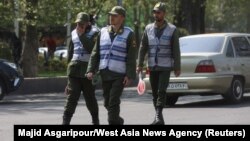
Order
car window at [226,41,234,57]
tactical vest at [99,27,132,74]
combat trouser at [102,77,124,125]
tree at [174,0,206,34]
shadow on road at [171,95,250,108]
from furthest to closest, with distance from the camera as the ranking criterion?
tree at [174,0,206,34] → car window at [226,41,234,57] → shadow on road at [171,95,250,108] → tactical vest at [99,27,132,74] → combat trouser at [102,77,124,125]

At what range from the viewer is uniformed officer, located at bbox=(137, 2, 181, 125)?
1043cm

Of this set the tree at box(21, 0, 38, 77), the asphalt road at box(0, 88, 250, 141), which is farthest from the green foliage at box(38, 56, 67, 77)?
the asphalt road at box(0, 88, 250, 141)

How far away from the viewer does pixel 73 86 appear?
978 cm

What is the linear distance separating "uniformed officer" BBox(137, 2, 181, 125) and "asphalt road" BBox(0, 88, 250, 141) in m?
0.94

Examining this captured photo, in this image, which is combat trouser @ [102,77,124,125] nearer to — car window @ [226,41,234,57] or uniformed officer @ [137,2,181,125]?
uniformed officer @ [137,2,181,125]

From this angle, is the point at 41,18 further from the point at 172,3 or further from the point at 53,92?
the point at 172,3

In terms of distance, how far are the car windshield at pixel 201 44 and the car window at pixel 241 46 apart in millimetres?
470

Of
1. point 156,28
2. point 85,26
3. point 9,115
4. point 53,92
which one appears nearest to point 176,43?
point 156,28

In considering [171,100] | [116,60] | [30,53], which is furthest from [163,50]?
[30,53]

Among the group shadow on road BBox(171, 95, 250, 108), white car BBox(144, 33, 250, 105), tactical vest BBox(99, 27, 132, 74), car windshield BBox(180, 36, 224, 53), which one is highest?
tactical vest BBox(99, 27, 132, 74)

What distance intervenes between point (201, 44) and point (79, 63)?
5232 millimetres

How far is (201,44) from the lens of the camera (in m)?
14.5

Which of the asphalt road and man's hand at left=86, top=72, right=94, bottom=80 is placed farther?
the asphalt road

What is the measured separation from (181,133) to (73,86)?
289 centimetres
